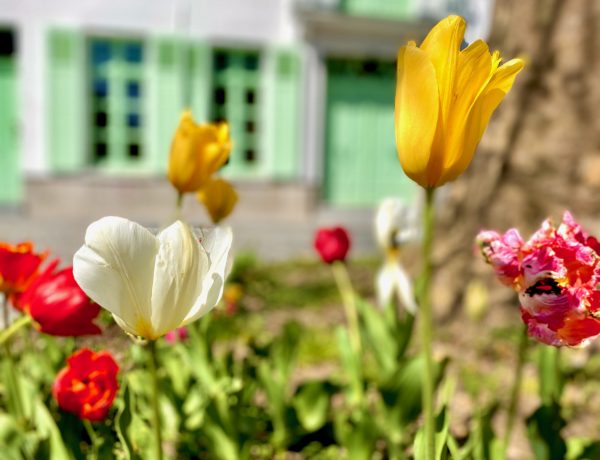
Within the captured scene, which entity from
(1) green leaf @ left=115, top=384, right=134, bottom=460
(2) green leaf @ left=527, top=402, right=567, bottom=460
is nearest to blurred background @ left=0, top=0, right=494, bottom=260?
(2) green leaf @ left=527, top=402, right=567, bottom=460

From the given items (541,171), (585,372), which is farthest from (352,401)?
(541,171)

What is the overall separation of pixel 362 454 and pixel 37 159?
7281 mm

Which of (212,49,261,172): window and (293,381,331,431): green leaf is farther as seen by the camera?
(212,49,261,172): window

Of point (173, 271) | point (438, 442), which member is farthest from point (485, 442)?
point (173, 271)

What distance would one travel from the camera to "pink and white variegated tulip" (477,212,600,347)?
70 cm

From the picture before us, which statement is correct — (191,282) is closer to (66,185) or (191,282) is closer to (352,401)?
(352,401)

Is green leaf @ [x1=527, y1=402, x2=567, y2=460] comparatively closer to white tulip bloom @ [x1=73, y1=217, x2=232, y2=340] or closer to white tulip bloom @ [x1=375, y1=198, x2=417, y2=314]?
white tulip bloom @ [x1=375, y1=198, x2=417, y2=314]

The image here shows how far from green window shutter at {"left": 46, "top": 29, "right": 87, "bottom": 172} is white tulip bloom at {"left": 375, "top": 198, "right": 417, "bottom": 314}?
6.56 m

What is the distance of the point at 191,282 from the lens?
0.71m

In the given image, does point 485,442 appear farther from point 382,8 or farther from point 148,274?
point 382,8

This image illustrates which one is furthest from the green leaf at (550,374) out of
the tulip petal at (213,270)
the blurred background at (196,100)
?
the blurred background at (196,100)

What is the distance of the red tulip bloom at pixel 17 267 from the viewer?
3.02 ft

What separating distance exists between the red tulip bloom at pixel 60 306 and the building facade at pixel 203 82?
700 centimetres

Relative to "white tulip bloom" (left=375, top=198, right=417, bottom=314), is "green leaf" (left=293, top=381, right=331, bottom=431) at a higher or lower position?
lower
